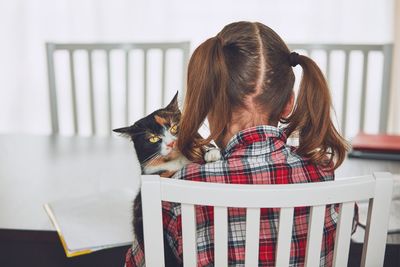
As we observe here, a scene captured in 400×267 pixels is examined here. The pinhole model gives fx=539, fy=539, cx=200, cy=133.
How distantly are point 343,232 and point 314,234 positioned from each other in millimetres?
40

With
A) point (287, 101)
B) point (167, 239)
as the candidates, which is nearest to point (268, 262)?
point (167, 239)

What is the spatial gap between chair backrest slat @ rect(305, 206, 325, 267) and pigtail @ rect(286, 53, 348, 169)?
17 centimetres

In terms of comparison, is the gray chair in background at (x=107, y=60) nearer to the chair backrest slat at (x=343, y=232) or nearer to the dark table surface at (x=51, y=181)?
the dark table surface at (x=51, y=181)

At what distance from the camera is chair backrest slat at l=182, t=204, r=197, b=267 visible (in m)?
0.66

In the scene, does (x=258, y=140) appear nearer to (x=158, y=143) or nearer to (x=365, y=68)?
(x=158, y=143)

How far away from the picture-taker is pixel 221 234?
2.21 ft

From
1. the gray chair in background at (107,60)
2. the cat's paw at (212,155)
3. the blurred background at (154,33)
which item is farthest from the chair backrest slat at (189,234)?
the blurred background at (154,33)

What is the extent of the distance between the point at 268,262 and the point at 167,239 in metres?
0.16

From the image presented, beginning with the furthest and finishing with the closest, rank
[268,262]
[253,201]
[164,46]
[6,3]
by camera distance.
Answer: [6,3] < [164,46] < [268,262] < [253,201]

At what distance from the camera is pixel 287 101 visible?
0.86m

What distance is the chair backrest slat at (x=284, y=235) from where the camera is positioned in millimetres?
658

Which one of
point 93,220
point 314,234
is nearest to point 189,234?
point 314,234

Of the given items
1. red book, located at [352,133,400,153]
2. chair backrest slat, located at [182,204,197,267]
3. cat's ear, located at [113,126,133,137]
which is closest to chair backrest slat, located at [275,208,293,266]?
chair backrest slat, located at [182,204,197,267]

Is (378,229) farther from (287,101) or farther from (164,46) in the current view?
(164,46)
